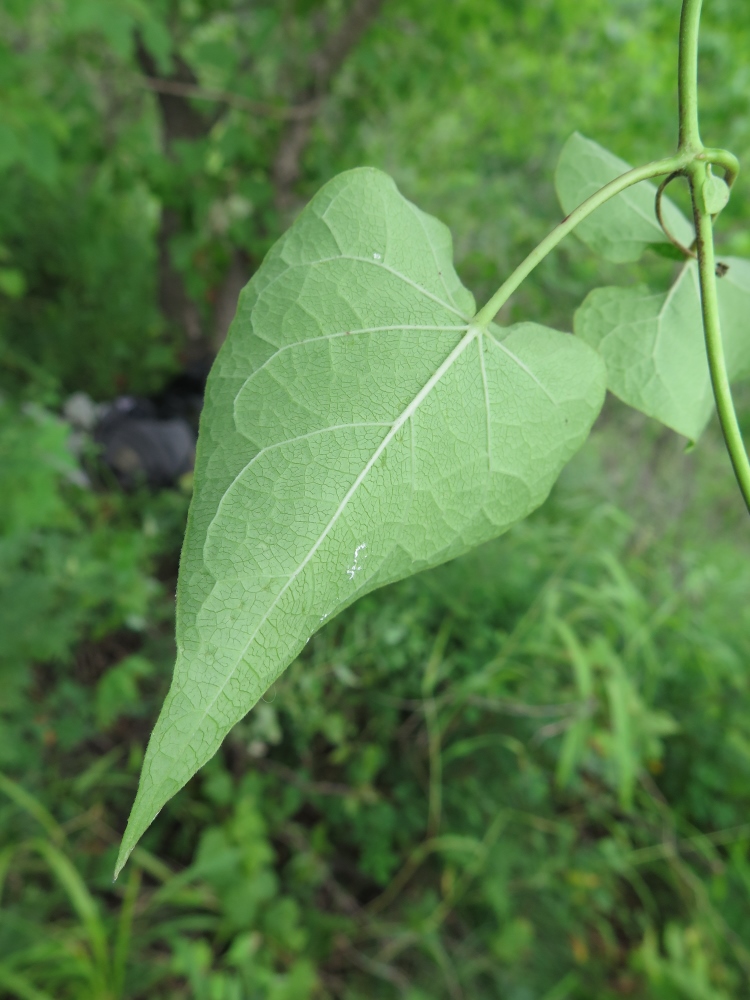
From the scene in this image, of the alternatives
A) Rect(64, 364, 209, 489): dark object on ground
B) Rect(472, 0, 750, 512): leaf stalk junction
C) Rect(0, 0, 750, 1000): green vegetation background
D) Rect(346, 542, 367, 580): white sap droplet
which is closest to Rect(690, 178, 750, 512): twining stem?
Rect(472, 0, 750, 512): leaf stalk junction

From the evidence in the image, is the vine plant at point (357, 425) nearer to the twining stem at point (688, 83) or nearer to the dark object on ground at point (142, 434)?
the twining stem at point (688, 83)

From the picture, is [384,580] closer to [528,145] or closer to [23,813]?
[23,813]

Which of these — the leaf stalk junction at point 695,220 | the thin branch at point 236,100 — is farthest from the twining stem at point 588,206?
the thin branch at point 236,100

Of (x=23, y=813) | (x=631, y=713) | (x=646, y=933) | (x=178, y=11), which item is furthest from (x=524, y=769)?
(x=178, y=11)

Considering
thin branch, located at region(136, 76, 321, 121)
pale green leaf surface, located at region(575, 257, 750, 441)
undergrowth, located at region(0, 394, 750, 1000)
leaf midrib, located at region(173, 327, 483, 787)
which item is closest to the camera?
leaf midrib, located at region(173, 327, 483, 787)

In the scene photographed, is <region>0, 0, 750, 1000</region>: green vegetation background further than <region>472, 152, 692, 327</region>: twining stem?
Yes

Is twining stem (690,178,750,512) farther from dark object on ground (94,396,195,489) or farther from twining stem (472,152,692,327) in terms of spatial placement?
dark object on ground (94,396,195,489)
